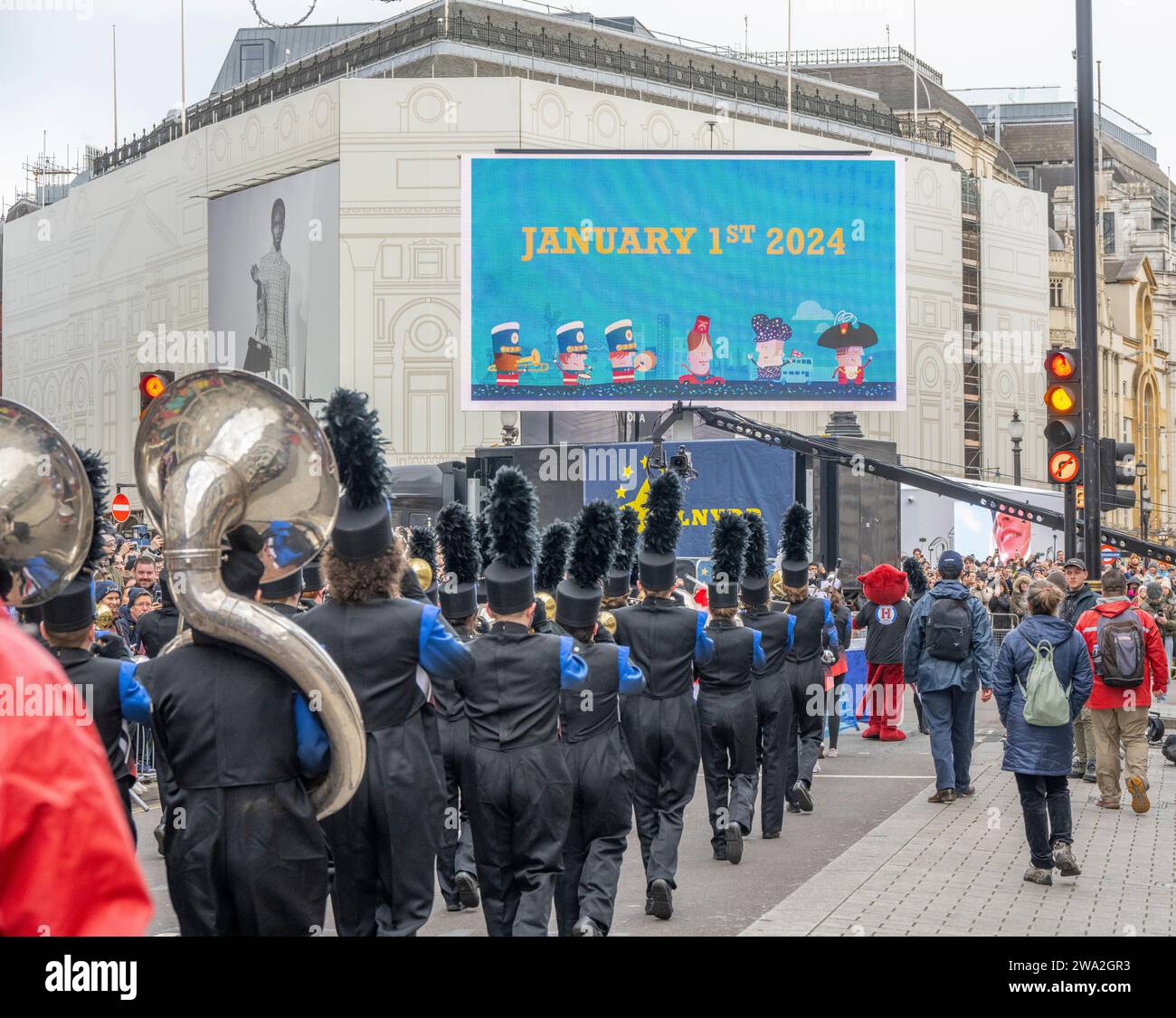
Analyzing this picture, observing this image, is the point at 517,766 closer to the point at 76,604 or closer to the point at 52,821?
the point at 76,604

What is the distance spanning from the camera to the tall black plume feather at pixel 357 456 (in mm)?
5902

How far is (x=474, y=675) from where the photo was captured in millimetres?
6754

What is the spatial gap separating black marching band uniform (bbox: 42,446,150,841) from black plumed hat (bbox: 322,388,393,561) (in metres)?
0.87

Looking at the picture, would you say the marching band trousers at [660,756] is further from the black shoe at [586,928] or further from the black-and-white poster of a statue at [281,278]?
the black-and-white poster of a statue at [281,278]

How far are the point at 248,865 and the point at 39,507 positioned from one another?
1248 millimetres

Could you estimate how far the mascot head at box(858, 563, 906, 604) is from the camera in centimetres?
1567

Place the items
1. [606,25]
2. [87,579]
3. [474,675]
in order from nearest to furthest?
[87,579]
[474,675]
[606,25]

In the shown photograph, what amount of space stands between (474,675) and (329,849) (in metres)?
1.08

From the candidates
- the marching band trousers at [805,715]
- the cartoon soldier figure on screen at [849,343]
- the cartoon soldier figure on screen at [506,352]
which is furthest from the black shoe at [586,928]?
the cartoon soldier figure on screen at [849,343]

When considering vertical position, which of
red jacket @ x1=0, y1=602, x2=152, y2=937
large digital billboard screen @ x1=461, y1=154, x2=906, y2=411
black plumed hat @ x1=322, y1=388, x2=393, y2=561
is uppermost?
large digital billboard screen @ x1=461, y1=154, x2=906, y2=411

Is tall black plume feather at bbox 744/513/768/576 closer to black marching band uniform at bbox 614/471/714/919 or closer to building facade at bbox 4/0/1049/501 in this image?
black marching band uniform at bbox 614/471/714/919

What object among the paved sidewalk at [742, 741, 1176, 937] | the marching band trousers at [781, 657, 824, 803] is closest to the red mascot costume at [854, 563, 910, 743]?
the marching band trousers at [781, 657, 824, 803]
